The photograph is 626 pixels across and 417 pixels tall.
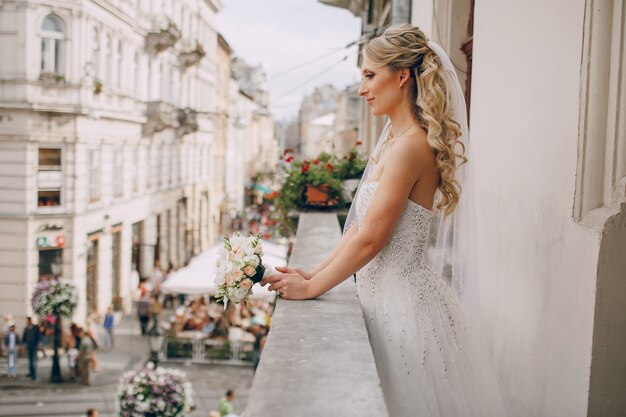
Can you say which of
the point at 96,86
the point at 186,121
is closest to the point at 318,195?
the point at 96,86

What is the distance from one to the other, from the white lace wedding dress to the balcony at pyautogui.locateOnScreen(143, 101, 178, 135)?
2631cm

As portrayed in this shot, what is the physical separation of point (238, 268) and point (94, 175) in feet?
69.9

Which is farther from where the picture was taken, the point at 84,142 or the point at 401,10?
the point at 84,142

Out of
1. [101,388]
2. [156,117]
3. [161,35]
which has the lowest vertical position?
[101,388]

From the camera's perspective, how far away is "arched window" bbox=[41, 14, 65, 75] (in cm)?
2036

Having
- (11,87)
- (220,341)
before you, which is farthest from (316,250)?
(11,87)

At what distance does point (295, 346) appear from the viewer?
2506 mm

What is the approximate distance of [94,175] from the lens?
23.2 meters

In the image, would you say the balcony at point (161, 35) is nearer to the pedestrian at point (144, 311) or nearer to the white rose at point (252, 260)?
the pedestrian at point (144, 311)

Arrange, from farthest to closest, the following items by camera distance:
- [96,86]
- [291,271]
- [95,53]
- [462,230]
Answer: [95,53]
[96,86]
[462,230]
[291,271]

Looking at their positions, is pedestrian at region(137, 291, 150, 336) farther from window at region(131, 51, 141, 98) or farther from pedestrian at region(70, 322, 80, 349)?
Result: window at region(131, 51, 141, 98)

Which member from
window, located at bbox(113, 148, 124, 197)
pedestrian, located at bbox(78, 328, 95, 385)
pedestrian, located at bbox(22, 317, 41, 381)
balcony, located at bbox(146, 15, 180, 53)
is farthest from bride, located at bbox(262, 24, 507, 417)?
balcony, located at bbox(146, 15, 180, 53)

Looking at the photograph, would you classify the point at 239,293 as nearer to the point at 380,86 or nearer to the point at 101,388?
the point at 380,86

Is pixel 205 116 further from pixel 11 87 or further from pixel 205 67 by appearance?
pixel 11 87
